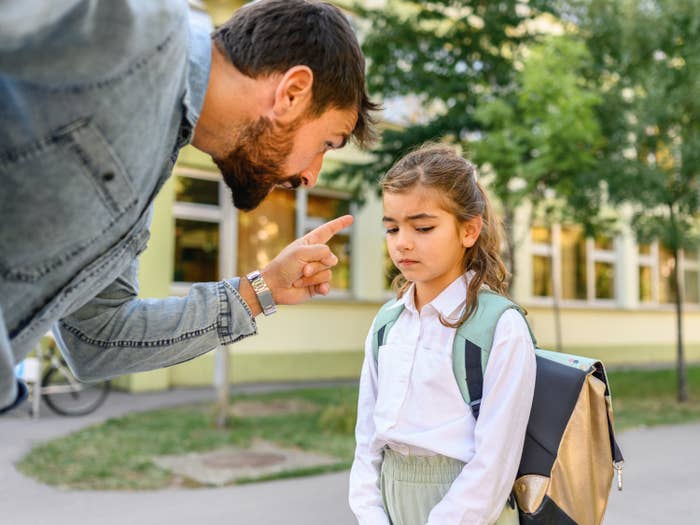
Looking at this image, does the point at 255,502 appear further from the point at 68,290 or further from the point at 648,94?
the point at 648,94

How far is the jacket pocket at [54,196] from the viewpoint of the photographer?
96 centimetres

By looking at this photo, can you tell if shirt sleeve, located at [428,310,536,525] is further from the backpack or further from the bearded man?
the bearded man

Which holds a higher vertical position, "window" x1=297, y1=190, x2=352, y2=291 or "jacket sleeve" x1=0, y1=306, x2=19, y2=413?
"window" x1=297, y1=190, x2=352, y2=291

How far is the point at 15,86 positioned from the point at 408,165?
1.59 meters

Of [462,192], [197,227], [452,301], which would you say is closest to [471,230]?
[462,192]

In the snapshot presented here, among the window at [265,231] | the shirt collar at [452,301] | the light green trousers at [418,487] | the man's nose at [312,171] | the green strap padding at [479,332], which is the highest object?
the window at [265,231]

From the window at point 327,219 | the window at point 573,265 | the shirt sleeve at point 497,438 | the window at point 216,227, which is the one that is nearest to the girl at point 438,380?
the shirt sleeve at point 497,438

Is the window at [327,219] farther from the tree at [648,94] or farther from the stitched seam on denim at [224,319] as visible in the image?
the stitched seam on denim at [224,319]

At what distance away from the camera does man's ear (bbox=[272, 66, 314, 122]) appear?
121cm

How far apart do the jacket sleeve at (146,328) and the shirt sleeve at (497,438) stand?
81 cm

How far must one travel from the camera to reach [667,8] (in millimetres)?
9508

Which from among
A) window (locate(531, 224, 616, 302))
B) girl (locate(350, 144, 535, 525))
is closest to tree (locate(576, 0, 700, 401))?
window (locate(531, 224, 616, 302))

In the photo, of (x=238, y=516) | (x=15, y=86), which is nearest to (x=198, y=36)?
(x=15, y=86)

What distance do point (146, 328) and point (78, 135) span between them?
0.60 m
